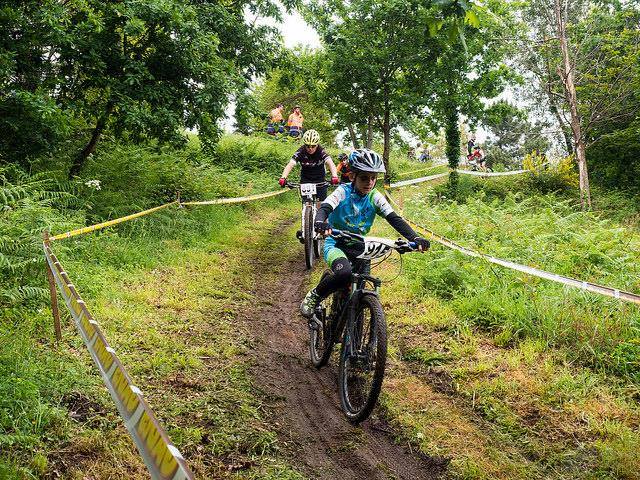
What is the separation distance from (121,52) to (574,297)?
7997 mm

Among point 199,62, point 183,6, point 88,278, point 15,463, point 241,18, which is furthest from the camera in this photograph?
point 241,18

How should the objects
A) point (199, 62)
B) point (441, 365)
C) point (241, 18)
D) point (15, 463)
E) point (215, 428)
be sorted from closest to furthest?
point (15, 463) → point (215, 428) → point (441, 365) → point (199, 62) → point (241, 18)

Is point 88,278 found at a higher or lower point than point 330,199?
lower

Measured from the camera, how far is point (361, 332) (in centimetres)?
462

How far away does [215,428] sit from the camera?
4191mm

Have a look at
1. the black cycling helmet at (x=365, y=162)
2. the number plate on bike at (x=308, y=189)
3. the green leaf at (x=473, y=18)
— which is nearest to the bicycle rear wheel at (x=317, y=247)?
the number plate on bike at (x=308, y=189)

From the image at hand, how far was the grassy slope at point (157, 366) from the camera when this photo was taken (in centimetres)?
363

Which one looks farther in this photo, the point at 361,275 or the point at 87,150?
the point at 87,150

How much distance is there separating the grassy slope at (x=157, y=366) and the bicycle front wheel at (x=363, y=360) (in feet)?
2.67

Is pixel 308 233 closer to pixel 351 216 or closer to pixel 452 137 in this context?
pixel 351 216

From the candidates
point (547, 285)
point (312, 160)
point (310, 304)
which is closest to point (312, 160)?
point (312, 160)

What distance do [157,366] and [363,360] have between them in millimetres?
2153

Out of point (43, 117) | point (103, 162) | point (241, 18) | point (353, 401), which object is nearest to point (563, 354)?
point (353, 401)

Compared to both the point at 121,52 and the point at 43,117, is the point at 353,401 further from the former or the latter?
the point at 121,52
